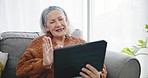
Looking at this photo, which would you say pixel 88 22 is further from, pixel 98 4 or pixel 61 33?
pixel 61 33

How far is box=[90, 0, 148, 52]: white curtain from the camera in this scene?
8.02ft

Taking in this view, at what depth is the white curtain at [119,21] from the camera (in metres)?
2.44

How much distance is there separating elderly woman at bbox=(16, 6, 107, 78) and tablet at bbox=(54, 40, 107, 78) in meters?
0.10

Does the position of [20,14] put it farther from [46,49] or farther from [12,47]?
[46,49]

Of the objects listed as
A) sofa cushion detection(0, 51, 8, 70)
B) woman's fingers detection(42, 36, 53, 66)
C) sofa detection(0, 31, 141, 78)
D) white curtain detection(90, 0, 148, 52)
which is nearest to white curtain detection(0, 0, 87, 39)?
white curtain detection(90, 0, 148, 52)

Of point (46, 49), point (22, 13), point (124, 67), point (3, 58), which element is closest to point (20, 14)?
point (22, 13)

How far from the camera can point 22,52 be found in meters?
1.68

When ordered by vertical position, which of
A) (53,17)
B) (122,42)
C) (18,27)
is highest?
(53,17)

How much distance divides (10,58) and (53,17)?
50cm

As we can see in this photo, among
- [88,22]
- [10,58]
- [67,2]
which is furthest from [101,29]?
[10,58]

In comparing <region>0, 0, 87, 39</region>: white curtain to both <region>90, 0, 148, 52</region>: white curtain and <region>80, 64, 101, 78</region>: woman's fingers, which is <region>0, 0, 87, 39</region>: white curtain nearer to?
<region>90, 0, 148, 52</region>: white curtain

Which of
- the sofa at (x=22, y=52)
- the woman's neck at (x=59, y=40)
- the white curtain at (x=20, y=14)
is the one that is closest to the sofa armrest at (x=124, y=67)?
the sofa at (x=22, y=52)

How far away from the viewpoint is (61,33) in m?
1.48

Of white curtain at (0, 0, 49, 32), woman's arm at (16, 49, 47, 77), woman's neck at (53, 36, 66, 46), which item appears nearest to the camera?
woman's arm at (16, 49, 47, 77)
